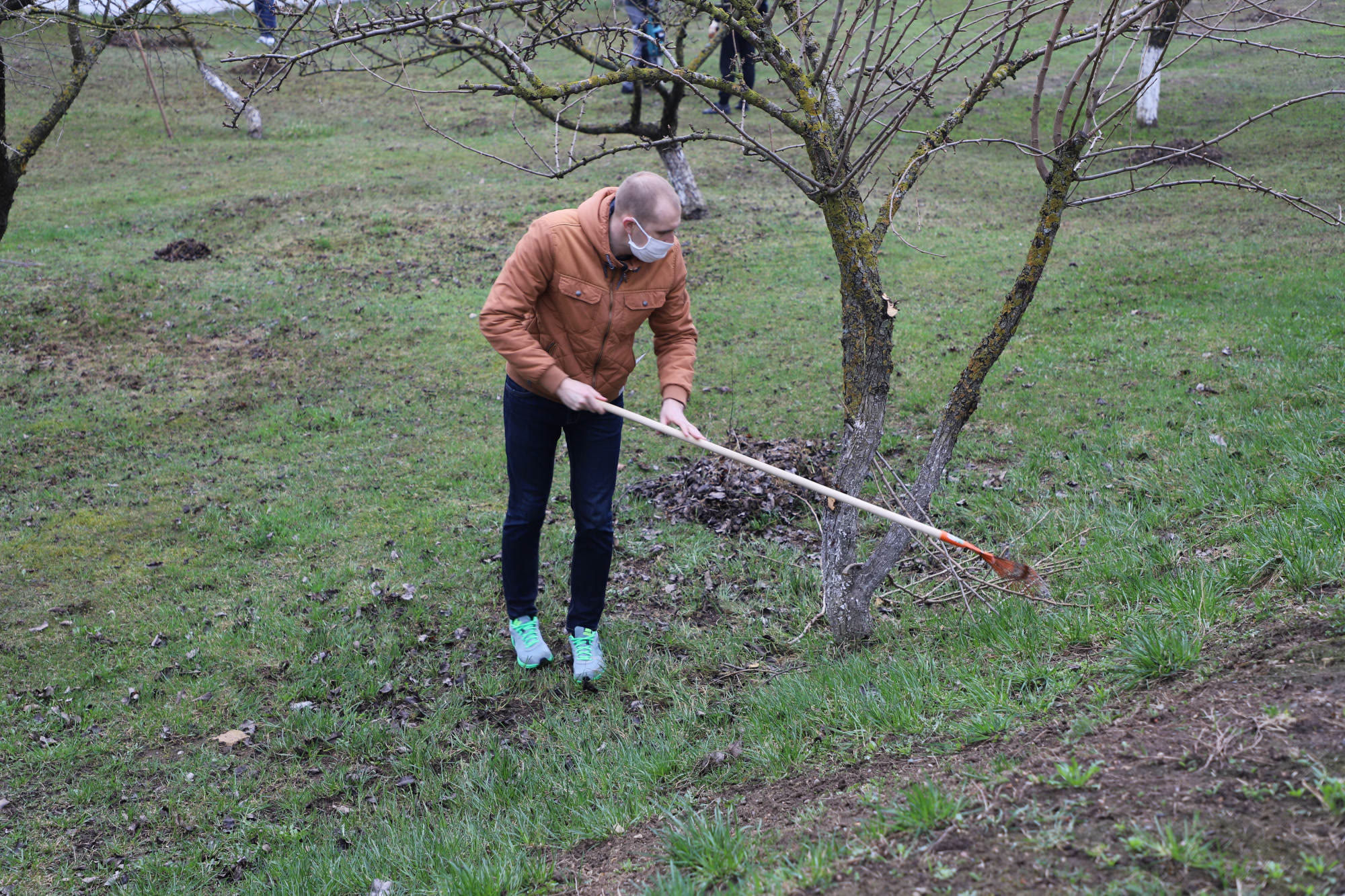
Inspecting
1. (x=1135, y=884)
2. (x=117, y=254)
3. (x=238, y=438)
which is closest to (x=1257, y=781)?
(x=1135, y=884)

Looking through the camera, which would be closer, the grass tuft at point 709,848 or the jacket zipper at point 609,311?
the grass tuft at point 709,848

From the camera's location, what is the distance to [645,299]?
4.13 metres

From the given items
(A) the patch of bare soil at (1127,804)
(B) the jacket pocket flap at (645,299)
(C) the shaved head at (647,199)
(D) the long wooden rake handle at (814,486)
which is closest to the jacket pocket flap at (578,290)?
(B) the jacket pocket flap at (645,299)

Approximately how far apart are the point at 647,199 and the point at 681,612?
7.88 ft

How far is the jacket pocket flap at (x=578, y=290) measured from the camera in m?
3.98

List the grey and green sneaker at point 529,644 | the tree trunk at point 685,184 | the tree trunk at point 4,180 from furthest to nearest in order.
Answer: the tree trunk at point 685,184 < the tree trunk at point 4,180 < the grey and green sneaker at point 529,644

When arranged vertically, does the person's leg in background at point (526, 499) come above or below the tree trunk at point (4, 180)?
below

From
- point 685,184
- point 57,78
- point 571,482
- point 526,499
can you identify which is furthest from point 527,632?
point 685,184

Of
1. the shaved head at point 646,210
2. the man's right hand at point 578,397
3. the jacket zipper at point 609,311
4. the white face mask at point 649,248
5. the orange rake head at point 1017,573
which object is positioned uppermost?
the shaved head at point 646,210

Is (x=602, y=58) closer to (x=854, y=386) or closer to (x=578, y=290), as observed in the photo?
(x=578, y=290)

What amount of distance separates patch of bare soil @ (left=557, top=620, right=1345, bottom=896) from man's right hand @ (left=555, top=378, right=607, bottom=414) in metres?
1.73

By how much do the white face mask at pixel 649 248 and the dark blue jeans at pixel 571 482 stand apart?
29.9 inches

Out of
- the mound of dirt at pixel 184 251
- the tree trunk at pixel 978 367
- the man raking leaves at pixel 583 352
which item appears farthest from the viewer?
the mound of dirt at pixel 184 251

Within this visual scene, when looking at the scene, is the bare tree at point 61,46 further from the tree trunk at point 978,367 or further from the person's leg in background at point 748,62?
the tree trunk at point 978,367
